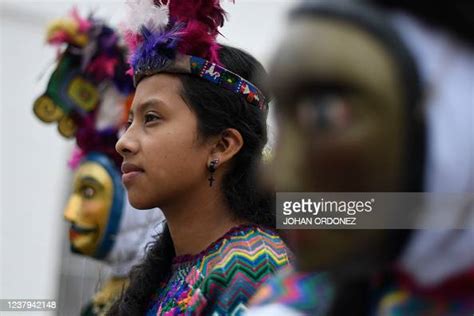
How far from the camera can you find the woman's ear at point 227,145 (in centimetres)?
227

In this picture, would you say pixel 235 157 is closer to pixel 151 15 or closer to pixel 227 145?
pixel 227 145

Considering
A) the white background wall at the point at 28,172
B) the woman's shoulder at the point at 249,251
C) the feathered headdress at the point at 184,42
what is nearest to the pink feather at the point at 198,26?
the feathered headdress at the point at 184,42

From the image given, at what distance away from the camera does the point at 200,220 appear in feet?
7.30

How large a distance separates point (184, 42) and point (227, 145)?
31cm

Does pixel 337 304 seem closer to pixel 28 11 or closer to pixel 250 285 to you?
pixel 250 285

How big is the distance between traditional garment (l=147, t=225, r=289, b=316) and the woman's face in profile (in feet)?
0.59

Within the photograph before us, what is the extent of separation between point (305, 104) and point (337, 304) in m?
0.27

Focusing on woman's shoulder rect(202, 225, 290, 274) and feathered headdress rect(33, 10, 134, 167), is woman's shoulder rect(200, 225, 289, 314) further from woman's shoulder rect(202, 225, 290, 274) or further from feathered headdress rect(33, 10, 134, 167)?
feathered headdress rect(33, 10, 134, 167)

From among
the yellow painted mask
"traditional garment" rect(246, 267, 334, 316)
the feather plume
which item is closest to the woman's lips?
the feather plume

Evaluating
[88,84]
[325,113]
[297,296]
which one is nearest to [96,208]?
[88,84]

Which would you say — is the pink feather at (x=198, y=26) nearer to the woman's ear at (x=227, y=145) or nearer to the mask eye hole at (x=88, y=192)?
the woman's ear at (x=227, y=145)

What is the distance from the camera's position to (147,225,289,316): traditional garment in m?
1.98

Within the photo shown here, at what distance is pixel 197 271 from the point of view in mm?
2152

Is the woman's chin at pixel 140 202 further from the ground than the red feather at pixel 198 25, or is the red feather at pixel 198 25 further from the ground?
the red feather at pixel 198 25
